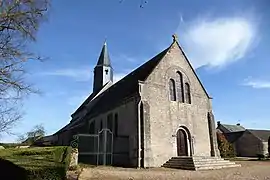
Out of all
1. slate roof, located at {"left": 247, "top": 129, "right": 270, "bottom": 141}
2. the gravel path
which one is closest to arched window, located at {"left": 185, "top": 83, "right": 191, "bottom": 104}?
the gravel path

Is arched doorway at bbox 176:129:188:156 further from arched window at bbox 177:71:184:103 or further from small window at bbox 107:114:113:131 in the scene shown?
small window at bbox 107:114:113:131

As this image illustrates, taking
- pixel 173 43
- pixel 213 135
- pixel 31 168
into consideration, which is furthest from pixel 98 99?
pixel 31 168

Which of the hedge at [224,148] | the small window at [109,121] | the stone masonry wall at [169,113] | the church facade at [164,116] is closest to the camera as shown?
the church facade at [164,116]

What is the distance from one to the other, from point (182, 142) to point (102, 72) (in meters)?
20.4

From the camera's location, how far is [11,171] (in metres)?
8.97

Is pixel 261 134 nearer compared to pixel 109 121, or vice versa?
pixel 109 121

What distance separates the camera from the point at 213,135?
902 inches

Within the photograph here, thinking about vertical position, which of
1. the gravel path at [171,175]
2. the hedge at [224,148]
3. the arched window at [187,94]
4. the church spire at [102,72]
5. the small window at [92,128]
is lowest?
the gravel path at [171,175]

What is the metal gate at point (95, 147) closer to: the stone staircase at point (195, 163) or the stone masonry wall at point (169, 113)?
the stone masonry wall at point (169, 113)

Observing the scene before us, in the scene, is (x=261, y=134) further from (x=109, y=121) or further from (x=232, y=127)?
(x=109, y=121)

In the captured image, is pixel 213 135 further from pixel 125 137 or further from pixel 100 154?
pixel 100 154

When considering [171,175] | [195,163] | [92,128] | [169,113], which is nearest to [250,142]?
[92,128]

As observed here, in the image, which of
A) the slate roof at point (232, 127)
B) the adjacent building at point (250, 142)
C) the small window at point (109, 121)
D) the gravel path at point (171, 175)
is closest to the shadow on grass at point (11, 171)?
the gravel path at point (171, 175)

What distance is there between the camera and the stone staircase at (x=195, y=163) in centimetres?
1635
